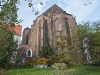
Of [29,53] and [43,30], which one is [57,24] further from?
[29,53]

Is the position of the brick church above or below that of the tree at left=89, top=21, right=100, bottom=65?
above

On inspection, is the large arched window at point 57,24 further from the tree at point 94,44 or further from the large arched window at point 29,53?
the tree at point 94,44

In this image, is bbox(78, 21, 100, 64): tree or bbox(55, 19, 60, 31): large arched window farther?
bbox(55, 19, 60, 31): large arched window

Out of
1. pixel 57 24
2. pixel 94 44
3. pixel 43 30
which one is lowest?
pixel 94 44

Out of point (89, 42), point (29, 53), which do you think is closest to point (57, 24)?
point (29, 53)

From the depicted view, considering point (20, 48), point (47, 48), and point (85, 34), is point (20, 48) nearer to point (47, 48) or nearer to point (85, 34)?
point (47, 48)

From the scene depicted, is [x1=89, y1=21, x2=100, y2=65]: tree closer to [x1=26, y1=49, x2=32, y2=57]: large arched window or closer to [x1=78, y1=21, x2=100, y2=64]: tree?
[x1=78, y1=21, x2=100, y2=64]: tree

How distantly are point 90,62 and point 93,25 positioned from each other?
6870 millimetres

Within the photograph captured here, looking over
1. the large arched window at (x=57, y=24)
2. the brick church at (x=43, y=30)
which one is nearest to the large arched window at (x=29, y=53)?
the brick church at (x=43, y=30)

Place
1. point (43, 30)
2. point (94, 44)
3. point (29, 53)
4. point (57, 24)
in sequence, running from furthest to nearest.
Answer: point (57, 24) < point (43, 30) < point (29, 53) < point (94, 44)

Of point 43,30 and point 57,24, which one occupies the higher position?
point 57,24

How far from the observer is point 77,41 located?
1159 inches

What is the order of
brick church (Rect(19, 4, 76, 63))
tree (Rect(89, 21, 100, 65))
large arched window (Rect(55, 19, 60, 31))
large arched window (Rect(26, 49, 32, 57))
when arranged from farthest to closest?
large arched window (Rect(55, 19, 60, 31)), large arched window (Rect(26, 49, 32, 57)), brick church (Rect(19, 4, 76, 63)), tree (Rect(89, 21, 100, 65))

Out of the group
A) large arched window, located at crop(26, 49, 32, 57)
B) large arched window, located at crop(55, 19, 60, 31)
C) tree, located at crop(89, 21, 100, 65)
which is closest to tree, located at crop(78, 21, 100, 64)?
tree, located at crop(89, 21, 100, 65)
